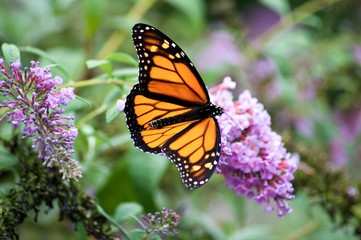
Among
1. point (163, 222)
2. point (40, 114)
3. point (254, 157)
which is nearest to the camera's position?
point (40, 114)

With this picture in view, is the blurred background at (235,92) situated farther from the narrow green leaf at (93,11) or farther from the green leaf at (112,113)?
the green leaf at (112,113)

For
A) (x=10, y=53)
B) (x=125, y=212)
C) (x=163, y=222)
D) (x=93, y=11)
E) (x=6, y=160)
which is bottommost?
(x=163, y=222)

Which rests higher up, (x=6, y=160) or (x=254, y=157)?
(x=6, y=160)

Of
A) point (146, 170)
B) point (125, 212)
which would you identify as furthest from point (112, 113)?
point (146, 170)

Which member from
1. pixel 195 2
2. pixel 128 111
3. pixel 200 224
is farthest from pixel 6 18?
pixel 128 111

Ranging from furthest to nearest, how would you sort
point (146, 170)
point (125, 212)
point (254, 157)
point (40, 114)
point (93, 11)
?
point (93, 11) → point (146, 170) → point (125, 212) → point (254, 157) → point (40, 114)

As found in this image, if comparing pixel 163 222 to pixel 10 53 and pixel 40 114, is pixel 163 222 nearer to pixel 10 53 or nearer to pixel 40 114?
pixel 40 114
